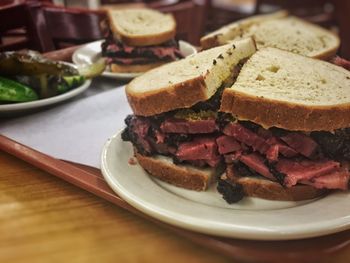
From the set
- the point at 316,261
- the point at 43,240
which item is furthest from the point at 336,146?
the point at 43,240

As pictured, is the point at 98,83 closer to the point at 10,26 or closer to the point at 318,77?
the point at 10,26

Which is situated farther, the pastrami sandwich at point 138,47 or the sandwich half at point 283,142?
the pastrami sandwich at point 138,47

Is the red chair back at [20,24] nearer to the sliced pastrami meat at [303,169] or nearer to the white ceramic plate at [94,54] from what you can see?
the white ceramic plate at [94,54]

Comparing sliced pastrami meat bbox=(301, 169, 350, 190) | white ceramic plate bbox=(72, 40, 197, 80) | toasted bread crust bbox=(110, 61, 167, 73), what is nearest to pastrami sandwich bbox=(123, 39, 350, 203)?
sliced pastrami meat bbox=(301, 169, 350, 190)

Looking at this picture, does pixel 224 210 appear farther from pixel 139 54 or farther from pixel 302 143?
pixel 139 54

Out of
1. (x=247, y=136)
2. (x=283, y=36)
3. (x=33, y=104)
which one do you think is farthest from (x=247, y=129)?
(x=283, y=36)

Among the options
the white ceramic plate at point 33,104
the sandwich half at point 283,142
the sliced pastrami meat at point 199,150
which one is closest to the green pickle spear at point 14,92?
the white ceramic plate at point 33,104

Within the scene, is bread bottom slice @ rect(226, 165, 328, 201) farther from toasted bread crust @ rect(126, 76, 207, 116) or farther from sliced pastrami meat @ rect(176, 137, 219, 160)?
toasted bread crust @ rect(126, 76, 207, 116)
